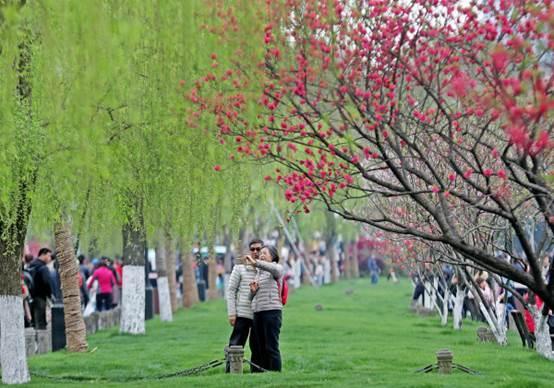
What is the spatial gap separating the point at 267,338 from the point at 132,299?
460 inches

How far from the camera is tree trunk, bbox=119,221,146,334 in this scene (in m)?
28.2

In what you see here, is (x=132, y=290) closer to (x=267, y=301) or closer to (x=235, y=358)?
(x=235, y=358)

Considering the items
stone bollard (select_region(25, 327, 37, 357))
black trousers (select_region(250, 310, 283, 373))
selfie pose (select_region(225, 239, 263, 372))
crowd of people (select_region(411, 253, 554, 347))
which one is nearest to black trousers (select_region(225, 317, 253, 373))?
selfie pose (select_region(225, 239, 263, 372))

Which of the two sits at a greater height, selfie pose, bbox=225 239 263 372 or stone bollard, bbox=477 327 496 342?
selfie pose, bbox=225 239 263 372

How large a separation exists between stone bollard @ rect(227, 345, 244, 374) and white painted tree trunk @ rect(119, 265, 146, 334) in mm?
11184

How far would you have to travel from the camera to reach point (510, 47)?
12.2 metres

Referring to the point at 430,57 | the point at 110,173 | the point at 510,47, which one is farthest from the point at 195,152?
the point at 510,47

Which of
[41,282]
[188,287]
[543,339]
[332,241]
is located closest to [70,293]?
[41,282]

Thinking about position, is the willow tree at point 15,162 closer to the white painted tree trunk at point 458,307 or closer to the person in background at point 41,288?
the person in background at point 41,288

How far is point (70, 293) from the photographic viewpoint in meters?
23.3

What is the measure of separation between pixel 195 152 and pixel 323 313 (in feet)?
67.1

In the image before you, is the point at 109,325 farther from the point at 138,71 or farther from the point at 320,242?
the point at 320,242

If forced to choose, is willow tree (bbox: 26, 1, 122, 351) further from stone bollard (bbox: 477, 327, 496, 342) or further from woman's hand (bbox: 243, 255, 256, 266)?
stone bollard (bbox: 477, 327, 496, 342)

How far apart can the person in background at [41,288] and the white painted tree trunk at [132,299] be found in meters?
2.74
